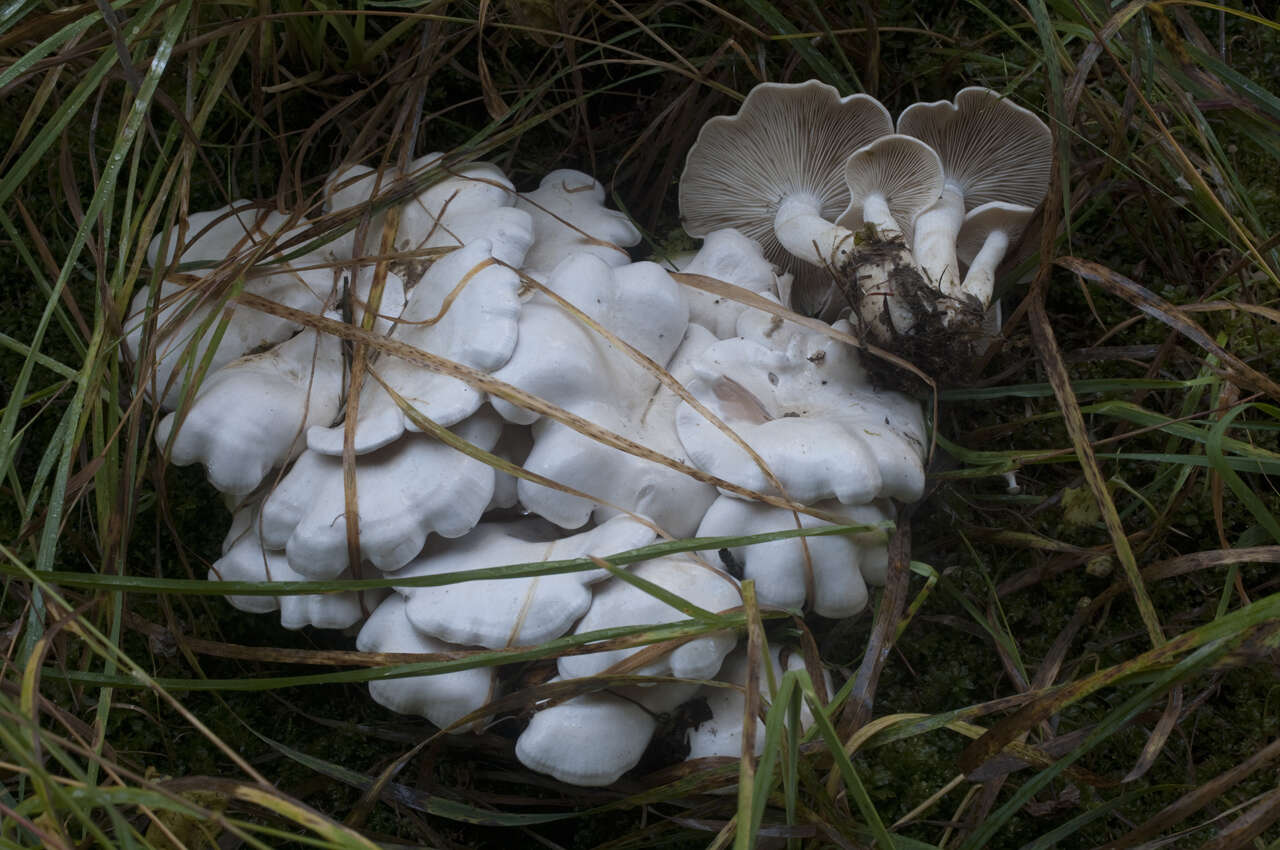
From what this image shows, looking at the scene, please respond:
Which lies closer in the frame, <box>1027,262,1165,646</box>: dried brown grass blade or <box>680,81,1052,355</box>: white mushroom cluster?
<box>1027,262,1165,646</box>: dried brown grass blade

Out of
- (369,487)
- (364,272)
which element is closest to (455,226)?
(364,272)

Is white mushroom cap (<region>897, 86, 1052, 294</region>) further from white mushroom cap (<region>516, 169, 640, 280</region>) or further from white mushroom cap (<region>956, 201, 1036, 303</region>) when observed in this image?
white mushroom cap (<region>516, 169, 640, 280</region>)

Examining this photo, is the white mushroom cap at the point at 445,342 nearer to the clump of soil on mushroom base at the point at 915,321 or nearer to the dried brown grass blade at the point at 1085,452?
the clump of soil on mushroom base at the point at 915,321

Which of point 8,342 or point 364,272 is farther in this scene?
point 364,272

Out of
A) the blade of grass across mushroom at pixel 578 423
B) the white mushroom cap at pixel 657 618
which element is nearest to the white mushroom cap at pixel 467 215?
the blade of grass across mushroom at pixel 578 423

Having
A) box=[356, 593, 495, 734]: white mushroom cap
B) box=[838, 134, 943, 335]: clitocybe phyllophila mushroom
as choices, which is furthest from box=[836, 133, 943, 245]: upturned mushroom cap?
box=[356, 593, 495, 734]: white mushroom cap

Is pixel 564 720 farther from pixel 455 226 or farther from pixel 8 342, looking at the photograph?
pixel 8 342
